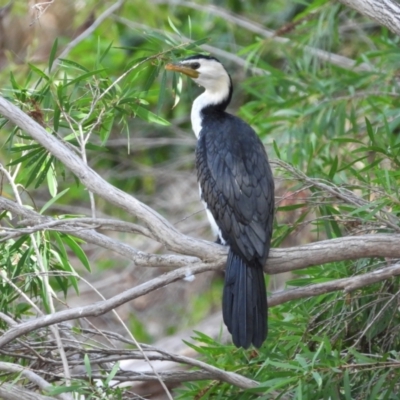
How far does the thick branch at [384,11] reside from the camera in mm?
2525

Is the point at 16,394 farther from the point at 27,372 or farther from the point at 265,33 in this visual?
the point at 265,33

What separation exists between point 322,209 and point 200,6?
2.66 metres

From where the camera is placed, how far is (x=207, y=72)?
319 centimetres

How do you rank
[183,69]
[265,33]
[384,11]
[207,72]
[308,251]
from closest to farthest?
[308,251]
[384,11]
[183,69]
[207,72]
[265,33]

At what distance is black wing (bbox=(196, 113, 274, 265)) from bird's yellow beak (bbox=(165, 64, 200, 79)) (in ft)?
0.66

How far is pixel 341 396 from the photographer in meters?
2.49

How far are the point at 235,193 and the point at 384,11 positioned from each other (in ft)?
2.15

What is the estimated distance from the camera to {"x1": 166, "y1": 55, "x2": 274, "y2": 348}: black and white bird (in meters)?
2.58

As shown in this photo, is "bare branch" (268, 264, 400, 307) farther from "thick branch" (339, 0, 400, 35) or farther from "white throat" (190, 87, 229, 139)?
"white throat" (190, 87, 229, 139)

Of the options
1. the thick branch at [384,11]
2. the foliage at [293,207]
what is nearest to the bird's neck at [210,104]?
the foliage at [293,207]

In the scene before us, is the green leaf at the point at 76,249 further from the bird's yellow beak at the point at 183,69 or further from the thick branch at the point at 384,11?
the thick branch at the point at 384,11

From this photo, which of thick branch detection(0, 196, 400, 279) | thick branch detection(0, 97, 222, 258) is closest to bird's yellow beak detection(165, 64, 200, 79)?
thick branch detection(0, 97, 222, 258)

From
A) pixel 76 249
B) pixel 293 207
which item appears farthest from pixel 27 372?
pixel 293 207

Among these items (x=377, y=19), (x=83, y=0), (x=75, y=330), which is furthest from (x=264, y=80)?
(x=75, y=330)
